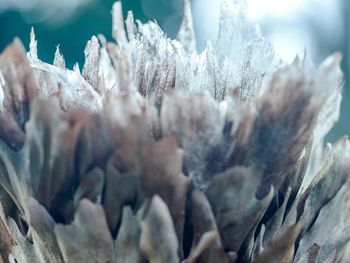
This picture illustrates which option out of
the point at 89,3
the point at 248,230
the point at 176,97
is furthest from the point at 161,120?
the point at 89,3

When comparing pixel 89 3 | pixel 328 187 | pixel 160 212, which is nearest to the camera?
pixel 160 212

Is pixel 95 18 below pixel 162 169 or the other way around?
the other way around

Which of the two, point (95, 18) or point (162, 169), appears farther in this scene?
point (95, 18)

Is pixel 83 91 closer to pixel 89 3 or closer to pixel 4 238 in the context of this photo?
pixel 4 238

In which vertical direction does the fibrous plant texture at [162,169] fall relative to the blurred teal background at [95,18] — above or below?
below

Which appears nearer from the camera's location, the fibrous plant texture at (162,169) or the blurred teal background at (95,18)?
the fibrous plant texture at (162,169)

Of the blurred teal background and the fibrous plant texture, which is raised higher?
the blurred teal background

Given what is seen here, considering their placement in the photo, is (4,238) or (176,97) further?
(4,238)

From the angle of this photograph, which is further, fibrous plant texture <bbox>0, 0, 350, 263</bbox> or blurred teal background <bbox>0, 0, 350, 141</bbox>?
blurred teal background <bbox>0, 0, 350, 141</bbox>
